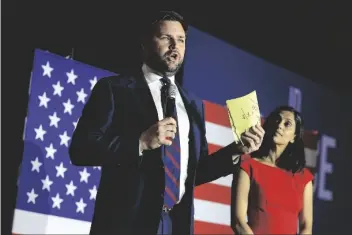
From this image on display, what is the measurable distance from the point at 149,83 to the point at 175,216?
0.41m

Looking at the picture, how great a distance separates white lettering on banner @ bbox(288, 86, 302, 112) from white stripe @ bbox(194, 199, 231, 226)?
3.50ft

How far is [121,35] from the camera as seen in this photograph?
347cm

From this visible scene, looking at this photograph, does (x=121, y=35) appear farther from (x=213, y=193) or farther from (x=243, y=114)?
(x=243, y=114)

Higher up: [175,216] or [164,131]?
[164,131]

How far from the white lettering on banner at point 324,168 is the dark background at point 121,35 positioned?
23.0 inches

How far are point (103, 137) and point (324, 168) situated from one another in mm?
3061

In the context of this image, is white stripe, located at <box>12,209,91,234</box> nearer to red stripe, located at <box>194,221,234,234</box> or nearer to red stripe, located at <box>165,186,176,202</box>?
red stripe, located at <box>194,221,234,234</box>

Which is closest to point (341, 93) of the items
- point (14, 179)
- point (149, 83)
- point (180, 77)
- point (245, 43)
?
point (245, 43)

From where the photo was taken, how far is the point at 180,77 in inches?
131

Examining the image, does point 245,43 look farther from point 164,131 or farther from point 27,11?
point 164,131

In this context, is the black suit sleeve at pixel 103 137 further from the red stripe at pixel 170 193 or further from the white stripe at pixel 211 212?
the white stripe at pixel 211 212

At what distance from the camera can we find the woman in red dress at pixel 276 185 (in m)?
2.54

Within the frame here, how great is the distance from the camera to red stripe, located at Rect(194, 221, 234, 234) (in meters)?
3.29

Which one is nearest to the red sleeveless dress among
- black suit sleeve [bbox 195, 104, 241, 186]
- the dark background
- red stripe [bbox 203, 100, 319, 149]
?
red stripe [bbox 203, 100, 319, 149]
